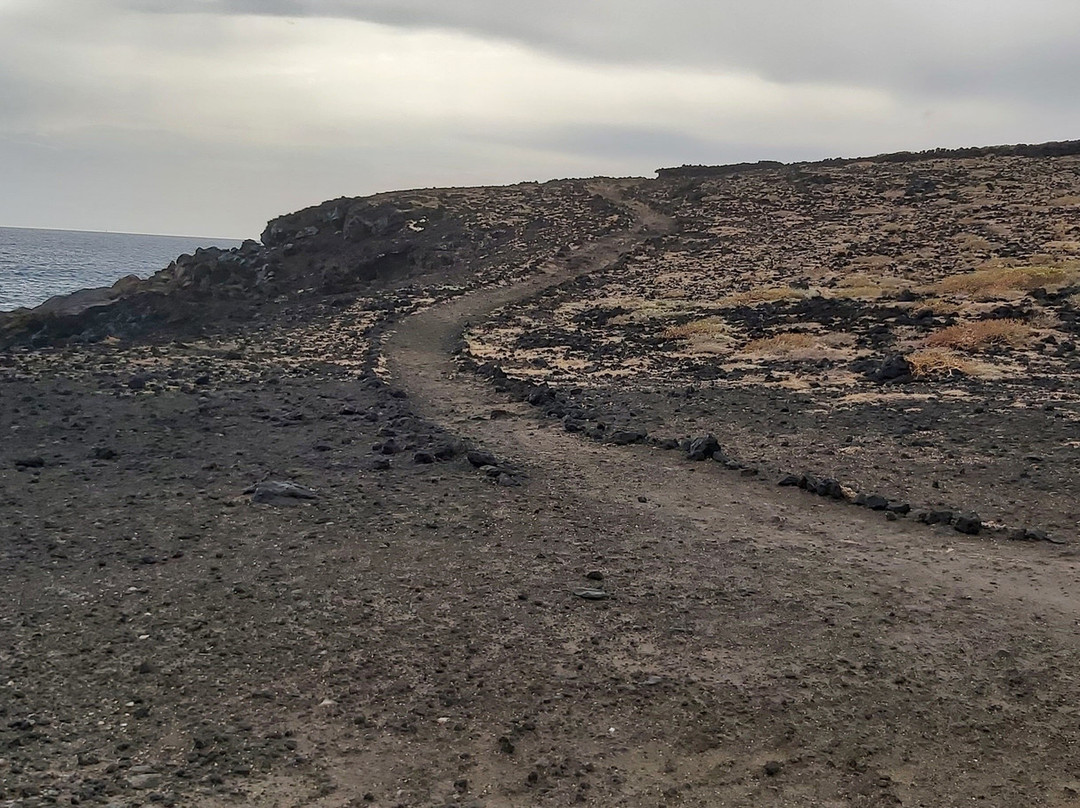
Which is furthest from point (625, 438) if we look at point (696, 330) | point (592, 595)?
point (696, 330)

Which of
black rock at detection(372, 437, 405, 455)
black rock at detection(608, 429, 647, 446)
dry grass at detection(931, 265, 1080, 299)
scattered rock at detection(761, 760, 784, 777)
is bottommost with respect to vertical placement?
scattered rock at detection(761, 760, 784, 777)

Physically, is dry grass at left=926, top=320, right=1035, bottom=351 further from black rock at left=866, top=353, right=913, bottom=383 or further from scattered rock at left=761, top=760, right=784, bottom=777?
scattered rock at left=761, top=760, right=784, bottom=777

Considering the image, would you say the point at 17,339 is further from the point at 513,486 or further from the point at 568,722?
the point at 568,722

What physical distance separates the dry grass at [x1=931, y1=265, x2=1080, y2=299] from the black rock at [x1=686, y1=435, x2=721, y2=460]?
59.5 feet

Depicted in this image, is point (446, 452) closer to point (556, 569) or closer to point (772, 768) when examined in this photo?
point (556, 569)

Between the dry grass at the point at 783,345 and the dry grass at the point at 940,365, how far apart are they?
3330 millimetres

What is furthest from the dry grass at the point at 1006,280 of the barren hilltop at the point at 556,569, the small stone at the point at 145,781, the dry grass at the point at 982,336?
the small stone at the point at 145,781

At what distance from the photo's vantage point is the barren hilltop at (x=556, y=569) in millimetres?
6410

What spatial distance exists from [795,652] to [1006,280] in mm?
26937

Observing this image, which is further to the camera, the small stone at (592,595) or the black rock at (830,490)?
the black rock at (830,490)

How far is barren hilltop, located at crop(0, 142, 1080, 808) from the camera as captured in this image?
6410 mm

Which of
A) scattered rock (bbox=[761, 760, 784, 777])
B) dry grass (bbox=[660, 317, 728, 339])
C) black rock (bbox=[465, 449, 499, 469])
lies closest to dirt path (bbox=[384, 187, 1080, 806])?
scattered rock (bbox=[761, 760, 784, 777])

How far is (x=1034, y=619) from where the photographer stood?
861cm

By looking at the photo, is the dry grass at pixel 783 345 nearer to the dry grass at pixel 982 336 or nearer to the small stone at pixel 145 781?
the dry grass at pixel 982 336
